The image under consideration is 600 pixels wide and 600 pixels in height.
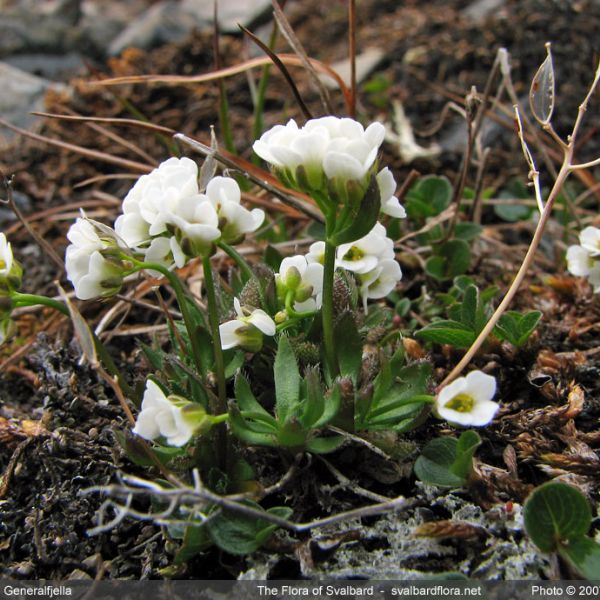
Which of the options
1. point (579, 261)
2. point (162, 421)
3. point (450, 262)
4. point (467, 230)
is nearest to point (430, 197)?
point (467, 230)

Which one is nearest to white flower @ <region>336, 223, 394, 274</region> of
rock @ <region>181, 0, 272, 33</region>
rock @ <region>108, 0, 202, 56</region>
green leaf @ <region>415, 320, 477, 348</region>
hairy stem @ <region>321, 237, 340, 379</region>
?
hairy stem @ <region>321, 237, 340, 379</region>

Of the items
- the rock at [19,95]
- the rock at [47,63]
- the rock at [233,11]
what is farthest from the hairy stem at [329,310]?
the rock at [233,11]

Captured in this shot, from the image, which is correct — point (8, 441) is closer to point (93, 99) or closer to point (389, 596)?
point (389, 596)

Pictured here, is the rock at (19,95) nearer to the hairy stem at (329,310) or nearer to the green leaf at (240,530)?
the hairy stem at (329,310)

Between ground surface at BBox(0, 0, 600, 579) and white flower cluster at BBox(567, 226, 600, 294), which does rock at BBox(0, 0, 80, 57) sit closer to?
ground surface at BBox(0, 0, 600, 579)

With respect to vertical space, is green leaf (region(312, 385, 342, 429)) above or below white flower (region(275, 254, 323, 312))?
below
